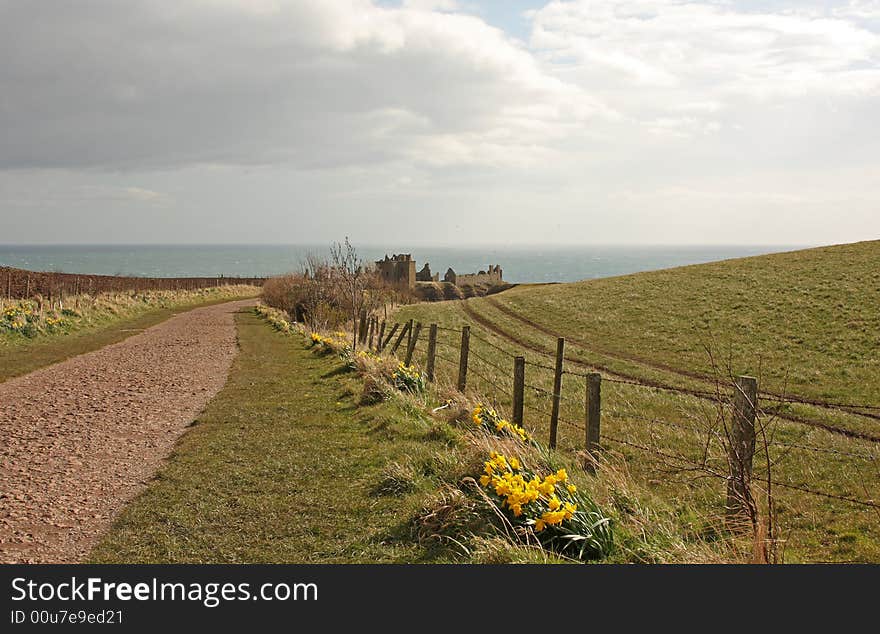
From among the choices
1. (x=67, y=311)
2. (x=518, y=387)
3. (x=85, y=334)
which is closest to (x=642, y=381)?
(x=518, y=387)

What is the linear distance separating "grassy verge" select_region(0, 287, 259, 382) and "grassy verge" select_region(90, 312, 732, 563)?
29.1ft

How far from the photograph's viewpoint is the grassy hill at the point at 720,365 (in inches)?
353

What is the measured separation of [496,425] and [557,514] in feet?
10.5

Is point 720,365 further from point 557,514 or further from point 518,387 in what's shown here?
point 557,514

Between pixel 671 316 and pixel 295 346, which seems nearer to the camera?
pixel 295 346

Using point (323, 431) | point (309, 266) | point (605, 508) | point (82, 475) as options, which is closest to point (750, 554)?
point (605, 508)

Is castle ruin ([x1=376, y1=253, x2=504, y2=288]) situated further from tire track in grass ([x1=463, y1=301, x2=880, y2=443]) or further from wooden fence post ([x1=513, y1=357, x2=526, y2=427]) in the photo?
wooden fence post ([x1=513, y1=357, x2=526, y2=427])

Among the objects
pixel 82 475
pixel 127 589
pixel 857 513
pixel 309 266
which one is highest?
pixel 309 266

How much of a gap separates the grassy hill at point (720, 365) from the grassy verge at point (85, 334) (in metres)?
11.3

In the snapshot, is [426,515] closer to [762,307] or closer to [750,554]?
[750,554]

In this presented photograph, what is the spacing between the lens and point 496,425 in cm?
780

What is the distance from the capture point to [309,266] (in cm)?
3400

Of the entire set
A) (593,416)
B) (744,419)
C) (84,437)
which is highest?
(744,419)

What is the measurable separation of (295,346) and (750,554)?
17.6m
